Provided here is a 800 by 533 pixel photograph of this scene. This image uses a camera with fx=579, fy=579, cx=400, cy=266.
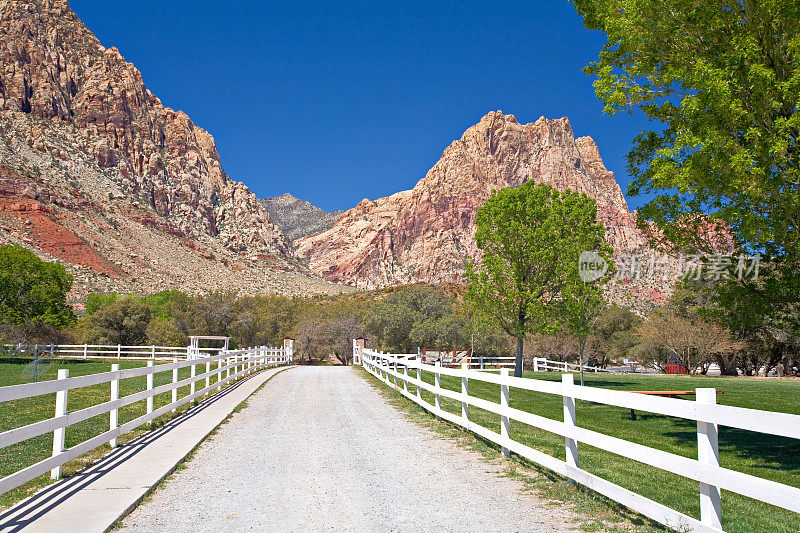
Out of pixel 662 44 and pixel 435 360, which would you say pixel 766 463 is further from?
pixel 435 360

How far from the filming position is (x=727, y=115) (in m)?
8.44

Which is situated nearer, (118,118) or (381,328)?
(381,328)

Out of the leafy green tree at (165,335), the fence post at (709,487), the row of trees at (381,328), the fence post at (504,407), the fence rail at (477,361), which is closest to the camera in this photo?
the fence post at (709,487)

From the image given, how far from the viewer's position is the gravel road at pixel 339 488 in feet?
16.3

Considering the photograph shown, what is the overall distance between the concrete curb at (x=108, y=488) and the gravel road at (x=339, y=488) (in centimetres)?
20

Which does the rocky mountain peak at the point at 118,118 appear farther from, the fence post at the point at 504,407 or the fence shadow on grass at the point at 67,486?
the fence post at the point at 504,407

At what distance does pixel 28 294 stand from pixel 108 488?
50.9m

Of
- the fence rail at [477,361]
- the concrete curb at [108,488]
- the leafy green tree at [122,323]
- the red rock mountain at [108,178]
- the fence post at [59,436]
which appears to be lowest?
the fence rail at [477,361]

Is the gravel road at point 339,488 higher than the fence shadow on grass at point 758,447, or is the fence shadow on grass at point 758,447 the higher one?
the gravel road at point 339,488

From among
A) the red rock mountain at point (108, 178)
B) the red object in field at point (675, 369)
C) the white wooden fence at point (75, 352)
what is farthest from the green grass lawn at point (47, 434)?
the red rock mountain at point (108, 178)

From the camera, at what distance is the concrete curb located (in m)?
4.83

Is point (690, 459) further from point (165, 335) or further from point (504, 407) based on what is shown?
point (165, 335)

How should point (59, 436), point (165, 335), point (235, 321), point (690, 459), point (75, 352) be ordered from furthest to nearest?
point (235, 321) < point (165, 335) < point (75, 352) < point (59, 436) < point (690, 459)

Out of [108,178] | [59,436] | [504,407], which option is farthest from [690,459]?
[108,178]
